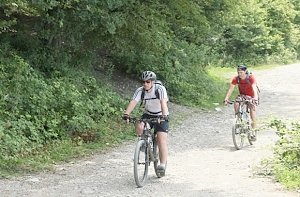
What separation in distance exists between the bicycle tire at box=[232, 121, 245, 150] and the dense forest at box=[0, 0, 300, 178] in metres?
2.80

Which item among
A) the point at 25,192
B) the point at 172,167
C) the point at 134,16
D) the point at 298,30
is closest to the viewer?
the point at 25,192

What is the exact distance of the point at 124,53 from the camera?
1878cm

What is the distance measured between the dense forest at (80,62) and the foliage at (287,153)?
442 centimetres

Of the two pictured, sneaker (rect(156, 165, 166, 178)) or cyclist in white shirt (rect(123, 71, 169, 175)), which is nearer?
cyclist in white shirt (rect(123, 71, 169, 175))

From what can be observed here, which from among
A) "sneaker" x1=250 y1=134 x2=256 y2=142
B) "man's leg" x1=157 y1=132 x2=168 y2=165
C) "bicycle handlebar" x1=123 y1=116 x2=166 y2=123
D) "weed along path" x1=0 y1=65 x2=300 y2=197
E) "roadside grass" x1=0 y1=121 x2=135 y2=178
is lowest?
"weed along path" x1=0 y1=65 x2=300 y2=197

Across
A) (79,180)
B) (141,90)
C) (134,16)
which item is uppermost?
(134,16)

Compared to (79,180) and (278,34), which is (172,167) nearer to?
→ (79,180)

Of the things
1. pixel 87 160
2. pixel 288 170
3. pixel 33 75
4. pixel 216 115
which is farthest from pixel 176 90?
pixel 288 170

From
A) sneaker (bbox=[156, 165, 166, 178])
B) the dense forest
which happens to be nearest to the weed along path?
sneaker (bbox=[156, 165, 166, 178])

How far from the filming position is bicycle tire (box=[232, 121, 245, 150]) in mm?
12859

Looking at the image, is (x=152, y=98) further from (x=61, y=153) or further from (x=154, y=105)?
(x=61, y=153)

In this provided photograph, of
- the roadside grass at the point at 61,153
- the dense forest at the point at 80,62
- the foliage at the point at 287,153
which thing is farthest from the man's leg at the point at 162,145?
the dense forest at the point at 80,62

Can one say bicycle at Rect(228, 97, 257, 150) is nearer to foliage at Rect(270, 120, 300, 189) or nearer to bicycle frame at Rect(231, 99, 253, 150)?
bicycle frame at Rect(231, 99, 253, 150)

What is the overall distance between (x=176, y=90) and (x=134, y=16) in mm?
5306
